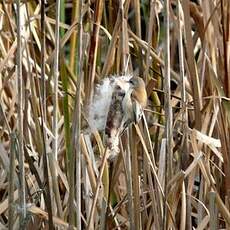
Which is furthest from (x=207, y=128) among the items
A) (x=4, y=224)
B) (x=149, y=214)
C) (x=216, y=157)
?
(x=4, y=224)

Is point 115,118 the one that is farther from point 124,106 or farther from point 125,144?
point 125,144

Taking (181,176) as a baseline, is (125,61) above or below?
above

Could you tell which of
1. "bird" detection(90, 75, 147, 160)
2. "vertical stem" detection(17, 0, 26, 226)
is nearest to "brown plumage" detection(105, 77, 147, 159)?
"bird" detection(90, 75, 147, 160)

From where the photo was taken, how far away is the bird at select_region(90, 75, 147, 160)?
0.93 m

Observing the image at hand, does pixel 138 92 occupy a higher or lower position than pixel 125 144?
higher

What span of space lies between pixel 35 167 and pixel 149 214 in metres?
0.20

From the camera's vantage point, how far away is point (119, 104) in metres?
0.94

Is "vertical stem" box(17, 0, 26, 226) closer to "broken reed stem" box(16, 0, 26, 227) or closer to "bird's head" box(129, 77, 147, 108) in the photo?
"broken reed stem" box(16, 0, 26, 227)

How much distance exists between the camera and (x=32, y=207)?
1.10 m

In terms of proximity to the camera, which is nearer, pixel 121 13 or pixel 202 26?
pixel 121 13

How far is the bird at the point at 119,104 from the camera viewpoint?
93 cm

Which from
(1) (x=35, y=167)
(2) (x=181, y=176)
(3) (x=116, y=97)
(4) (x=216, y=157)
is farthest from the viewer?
(4) (x=216, y=157)

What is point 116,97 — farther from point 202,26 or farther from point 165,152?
point 202,26

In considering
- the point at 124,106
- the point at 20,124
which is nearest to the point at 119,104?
the point at 124,106
